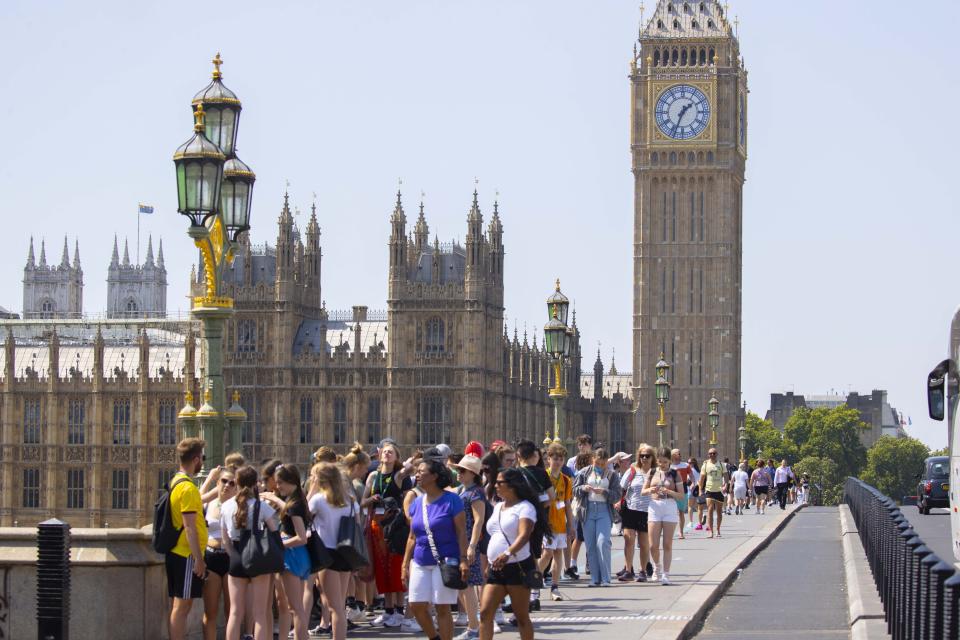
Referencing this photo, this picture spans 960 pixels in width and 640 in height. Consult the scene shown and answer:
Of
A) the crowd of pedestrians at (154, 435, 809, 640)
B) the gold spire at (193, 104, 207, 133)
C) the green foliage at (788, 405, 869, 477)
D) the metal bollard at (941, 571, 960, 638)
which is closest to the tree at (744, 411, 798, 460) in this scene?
the green foliage at (788, 405, 869, 477)

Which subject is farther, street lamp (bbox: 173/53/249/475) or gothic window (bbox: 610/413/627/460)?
gothic window (bbox: 610/413/627/460)

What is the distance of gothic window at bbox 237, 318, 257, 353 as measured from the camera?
260ft

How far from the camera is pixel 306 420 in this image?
7850 centimetres

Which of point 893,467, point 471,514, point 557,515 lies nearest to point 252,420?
point 557,515

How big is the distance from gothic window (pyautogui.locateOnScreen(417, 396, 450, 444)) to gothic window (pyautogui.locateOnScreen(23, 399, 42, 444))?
15.9m

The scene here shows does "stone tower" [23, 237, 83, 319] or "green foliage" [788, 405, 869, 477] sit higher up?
"stone tower" [23, 237, 83, 319]

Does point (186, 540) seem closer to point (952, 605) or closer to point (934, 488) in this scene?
point (952, 605)

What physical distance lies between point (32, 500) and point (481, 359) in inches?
763

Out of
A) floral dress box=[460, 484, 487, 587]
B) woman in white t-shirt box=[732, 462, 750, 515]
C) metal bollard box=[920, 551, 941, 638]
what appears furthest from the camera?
woman in white t-shirt box=[732, 462, 750, 515]

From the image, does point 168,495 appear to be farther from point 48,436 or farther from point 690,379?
point 690,379

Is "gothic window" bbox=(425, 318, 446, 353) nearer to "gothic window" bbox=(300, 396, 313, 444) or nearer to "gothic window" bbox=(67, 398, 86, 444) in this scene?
"gothic window" bbox=(300, 396, 313, 444)

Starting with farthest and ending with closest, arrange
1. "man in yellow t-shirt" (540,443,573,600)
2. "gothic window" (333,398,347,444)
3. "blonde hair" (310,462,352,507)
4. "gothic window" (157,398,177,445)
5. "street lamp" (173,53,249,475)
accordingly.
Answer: "gothic window" (157,398,177,445) < "gothic window" (333,398,347,444) < "man in yellow t-shirt" (540,443,573,600) < "street lamp" (173,53,249,475) < "blonde hair" (310,462,352,507)

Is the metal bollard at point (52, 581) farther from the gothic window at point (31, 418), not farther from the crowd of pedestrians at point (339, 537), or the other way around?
the gothic window at point (31, 418)

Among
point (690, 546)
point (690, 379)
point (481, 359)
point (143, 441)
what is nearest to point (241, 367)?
point (143, 441)
